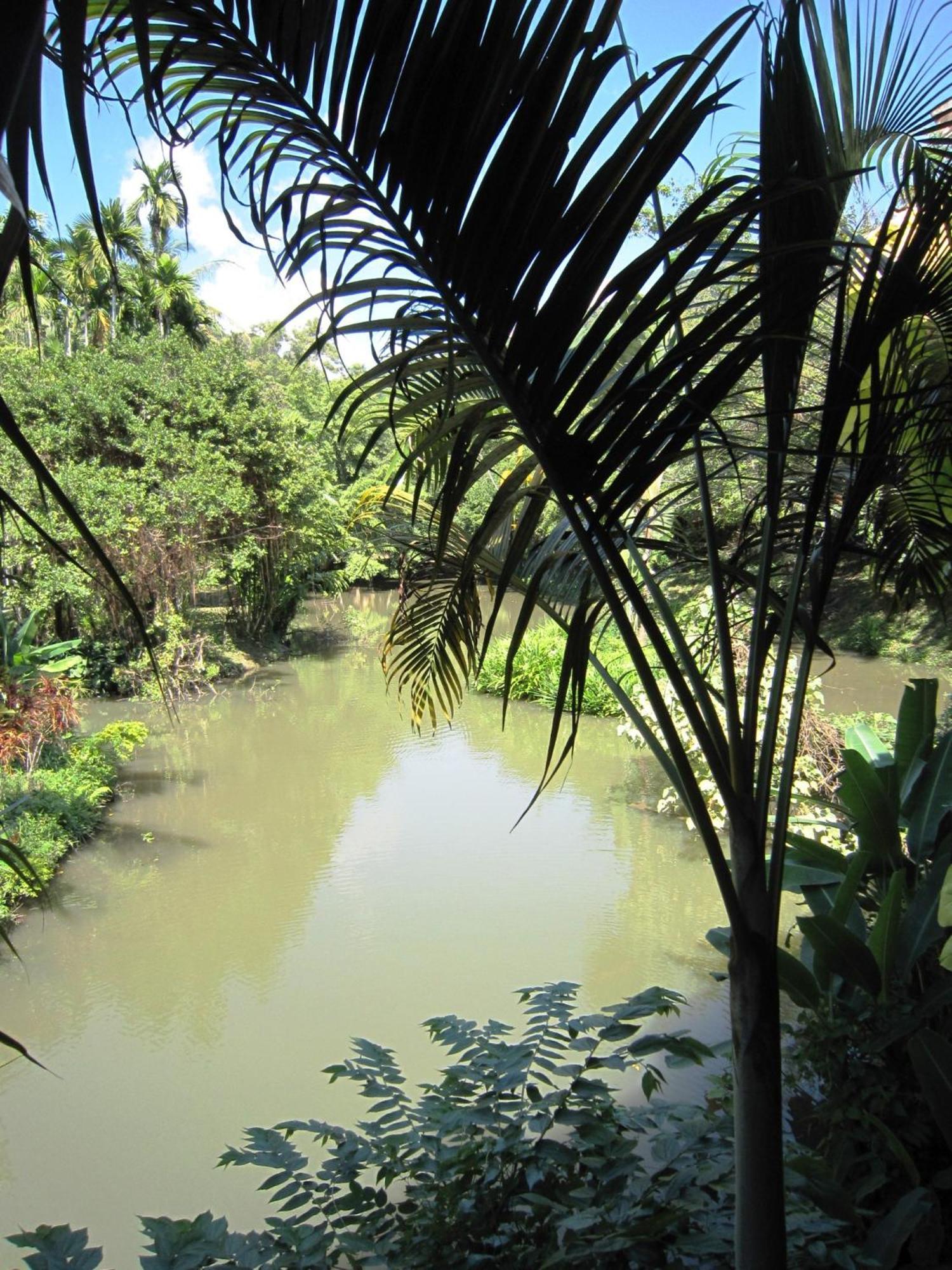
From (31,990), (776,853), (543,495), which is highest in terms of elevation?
(543,495)

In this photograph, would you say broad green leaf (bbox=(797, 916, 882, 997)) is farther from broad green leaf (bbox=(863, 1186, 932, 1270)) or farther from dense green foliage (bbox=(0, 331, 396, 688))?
dense green foliage (bbox=(0, 331, 396, 688))

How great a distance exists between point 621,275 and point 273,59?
42cm

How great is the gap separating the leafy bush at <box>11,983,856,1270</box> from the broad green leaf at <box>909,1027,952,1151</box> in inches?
17.7

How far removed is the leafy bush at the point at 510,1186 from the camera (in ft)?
4.37

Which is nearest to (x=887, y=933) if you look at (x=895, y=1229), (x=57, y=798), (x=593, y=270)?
(x=895, y=1229)

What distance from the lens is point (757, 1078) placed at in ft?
3.98

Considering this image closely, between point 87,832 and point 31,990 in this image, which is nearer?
point 31,990

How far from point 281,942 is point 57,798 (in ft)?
7.29

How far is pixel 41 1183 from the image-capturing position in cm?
310

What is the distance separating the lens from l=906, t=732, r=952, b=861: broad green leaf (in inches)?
98.6

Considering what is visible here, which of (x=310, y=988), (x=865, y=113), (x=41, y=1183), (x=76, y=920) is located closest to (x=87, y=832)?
(x=76, y=920)

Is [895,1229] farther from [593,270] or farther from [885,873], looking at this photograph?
[593,270]

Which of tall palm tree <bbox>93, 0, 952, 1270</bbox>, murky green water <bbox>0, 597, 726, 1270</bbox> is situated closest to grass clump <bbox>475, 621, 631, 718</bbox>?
murky green water <bbox>0, 597, 726, 1270</bbox>

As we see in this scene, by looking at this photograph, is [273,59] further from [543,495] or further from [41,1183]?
[41,1183]
